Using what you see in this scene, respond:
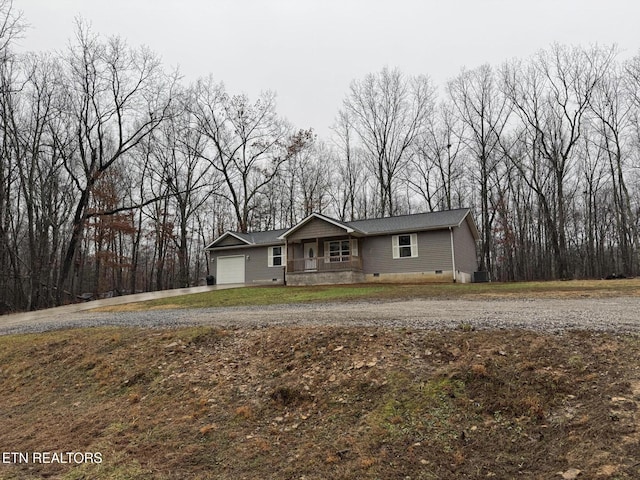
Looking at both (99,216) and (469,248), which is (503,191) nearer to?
(469,248)

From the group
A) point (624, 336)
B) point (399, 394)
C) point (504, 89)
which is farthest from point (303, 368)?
point (504, 89)

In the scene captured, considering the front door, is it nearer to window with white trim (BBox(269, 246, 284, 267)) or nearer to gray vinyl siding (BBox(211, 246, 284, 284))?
window with white trim (BBox(269, 246, 284, 267))

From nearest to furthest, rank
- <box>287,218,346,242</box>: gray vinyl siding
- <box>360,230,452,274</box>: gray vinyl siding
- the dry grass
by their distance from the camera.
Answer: the dry grass → <box>360,230,452,274</box>: gray vinyl siding → <box>287,218,346,242</box>: gray vinyl siding

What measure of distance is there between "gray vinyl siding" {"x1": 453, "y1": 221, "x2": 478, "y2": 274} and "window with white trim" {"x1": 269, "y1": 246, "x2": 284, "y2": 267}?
407 inches

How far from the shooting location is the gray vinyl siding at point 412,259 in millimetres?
21266

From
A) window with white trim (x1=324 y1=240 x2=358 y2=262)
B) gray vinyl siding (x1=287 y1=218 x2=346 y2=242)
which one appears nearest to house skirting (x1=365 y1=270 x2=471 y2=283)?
window with white trim (x1=324 y1=240 x2=358 y2=262)

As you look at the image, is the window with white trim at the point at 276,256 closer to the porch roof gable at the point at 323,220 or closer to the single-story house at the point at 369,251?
the single-story house at the point at 369,251

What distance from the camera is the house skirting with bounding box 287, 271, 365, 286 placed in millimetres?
22156

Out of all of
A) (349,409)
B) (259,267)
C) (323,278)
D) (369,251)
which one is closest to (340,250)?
(369,251)

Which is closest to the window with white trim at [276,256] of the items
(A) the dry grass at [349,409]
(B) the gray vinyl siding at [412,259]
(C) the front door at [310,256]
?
(C) the front door at [310,256]

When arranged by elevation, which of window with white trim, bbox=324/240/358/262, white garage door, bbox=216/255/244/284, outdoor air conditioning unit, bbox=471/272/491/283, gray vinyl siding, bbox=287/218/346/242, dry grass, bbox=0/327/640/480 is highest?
gray vinyl siding, bbox=287/218/346/242

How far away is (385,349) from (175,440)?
2.71 meters

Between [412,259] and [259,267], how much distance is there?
32.2ft

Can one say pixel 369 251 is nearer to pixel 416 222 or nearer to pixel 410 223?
pixel 410 223
